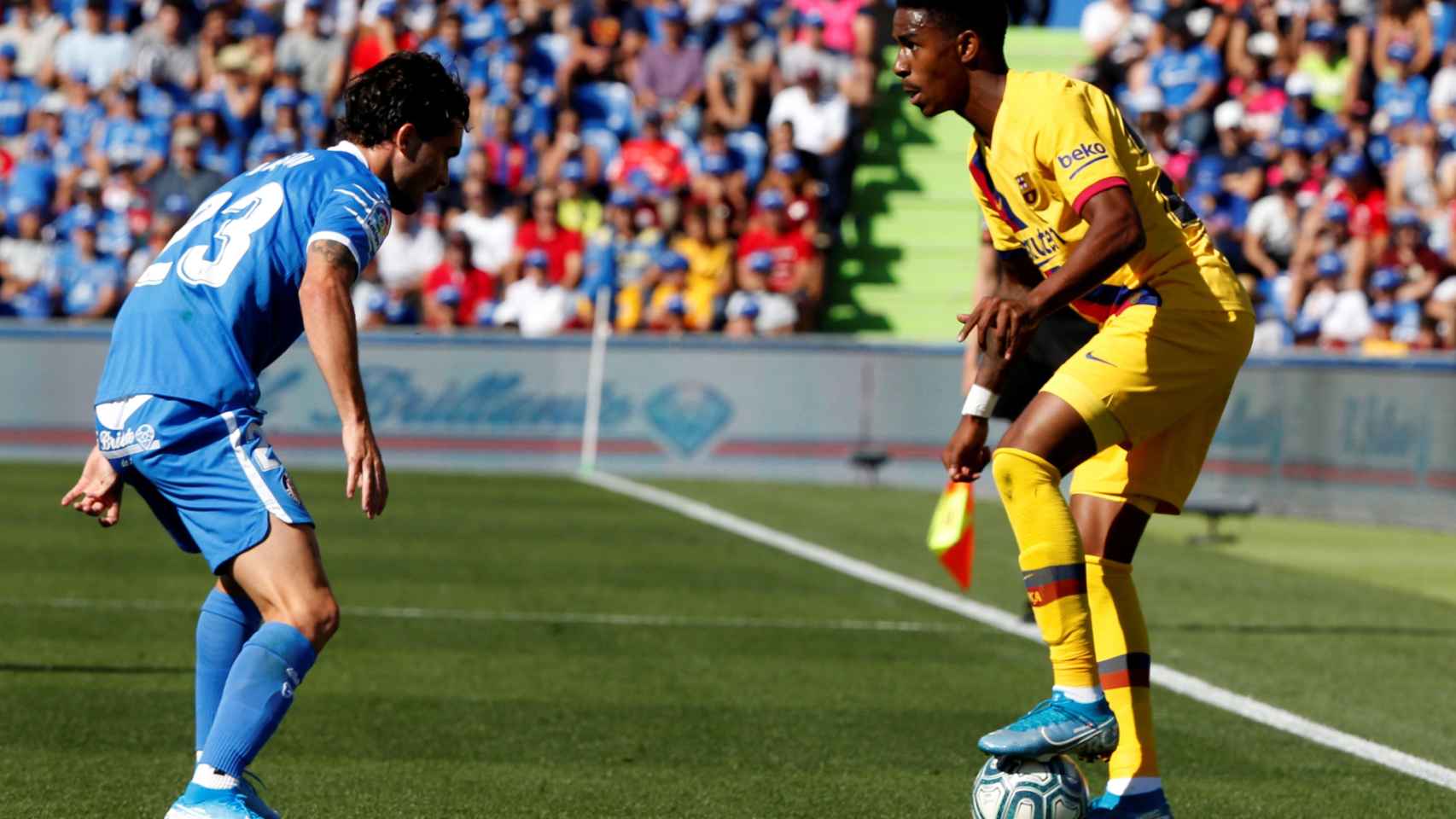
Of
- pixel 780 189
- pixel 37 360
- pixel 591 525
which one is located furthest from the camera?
pixel 780 189

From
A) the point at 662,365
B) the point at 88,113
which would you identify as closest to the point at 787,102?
the point at 662,365

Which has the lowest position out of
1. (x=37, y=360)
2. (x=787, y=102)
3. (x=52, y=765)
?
(x=37, y=360)

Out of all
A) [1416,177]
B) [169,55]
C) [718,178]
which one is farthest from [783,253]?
[169,55]

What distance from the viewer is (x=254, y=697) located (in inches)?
189

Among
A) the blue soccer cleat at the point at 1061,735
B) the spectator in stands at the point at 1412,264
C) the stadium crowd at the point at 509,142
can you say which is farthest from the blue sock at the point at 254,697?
the spectator in stands at the point at 1412,264

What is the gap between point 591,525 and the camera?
1467cm

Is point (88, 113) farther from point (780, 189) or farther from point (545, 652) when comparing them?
point (545, 652)

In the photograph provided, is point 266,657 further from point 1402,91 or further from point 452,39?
point 1402,91

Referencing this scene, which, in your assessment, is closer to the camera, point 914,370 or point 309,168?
point 309,168

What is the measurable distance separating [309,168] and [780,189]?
56.0ft

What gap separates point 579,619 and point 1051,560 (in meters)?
4.98

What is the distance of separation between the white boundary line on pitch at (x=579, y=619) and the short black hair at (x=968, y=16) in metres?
4.64

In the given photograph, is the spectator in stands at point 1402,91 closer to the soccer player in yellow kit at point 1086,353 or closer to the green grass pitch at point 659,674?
the green grass pitch at point 659,674

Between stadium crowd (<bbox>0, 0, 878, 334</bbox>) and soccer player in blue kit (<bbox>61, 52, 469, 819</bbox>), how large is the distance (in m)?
15.2
